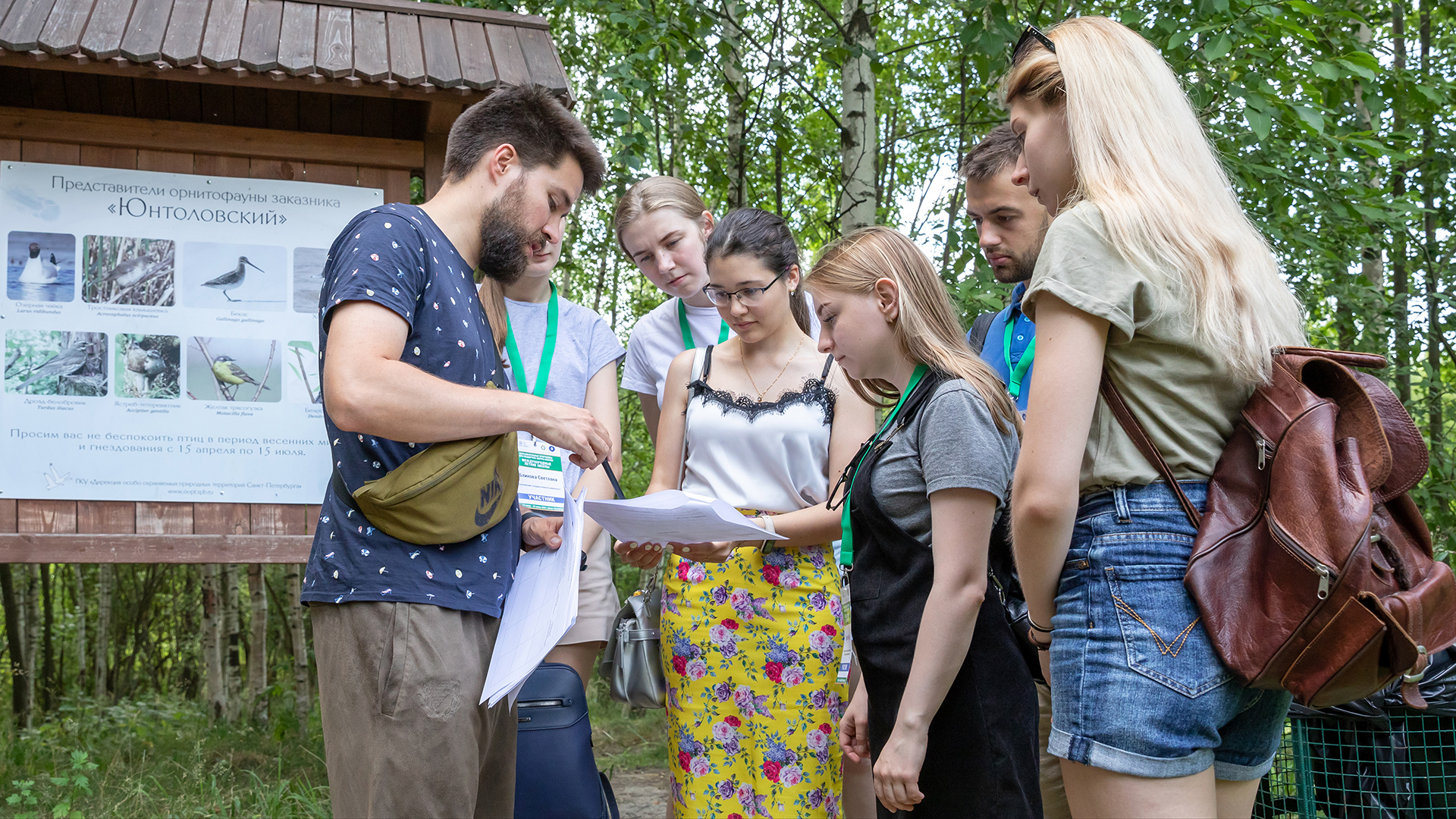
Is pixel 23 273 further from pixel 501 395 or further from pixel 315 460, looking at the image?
pixel 501 395

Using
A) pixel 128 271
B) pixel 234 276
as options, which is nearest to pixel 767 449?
pixel 234 276

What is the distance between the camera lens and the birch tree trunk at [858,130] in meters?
5.78

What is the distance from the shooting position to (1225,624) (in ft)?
4.63

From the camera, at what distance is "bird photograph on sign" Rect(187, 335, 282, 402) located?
3516 millimetres

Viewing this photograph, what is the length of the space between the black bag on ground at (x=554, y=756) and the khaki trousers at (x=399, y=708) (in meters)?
0.73

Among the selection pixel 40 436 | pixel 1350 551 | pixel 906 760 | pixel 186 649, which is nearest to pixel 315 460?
pixel 40 436

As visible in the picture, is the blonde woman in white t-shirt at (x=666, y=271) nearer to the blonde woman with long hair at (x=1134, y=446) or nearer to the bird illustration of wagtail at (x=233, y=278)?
the bird illustration of wagtail at (x=233, y=278)

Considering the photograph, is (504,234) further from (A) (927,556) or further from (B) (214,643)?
(B) (214,643)

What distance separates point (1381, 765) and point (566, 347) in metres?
2.66

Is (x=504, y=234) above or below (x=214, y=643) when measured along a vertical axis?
above

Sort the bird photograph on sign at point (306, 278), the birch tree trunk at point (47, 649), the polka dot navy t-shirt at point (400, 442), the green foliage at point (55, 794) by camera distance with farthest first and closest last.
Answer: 1. the birch tree trunk at point (47, 649)
2. the green foliage at point (55, 794)
3. the bird photograph on sign at point (306, 278)
4. the polka dot navy t-shirt at point (400, 442)

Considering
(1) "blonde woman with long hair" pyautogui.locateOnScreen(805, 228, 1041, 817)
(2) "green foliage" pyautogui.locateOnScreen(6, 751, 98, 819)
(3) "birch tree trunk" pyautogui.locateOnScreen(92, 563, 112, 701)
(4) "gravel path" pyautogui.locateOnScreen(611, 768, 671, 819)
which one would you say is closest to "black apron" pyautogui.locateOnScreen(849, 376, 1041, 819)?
(1) "blonde woman with long hair" pyautogui.locateOnScreen(805, 228, 1041, 817)

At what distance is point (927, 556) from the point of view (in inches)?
83.2

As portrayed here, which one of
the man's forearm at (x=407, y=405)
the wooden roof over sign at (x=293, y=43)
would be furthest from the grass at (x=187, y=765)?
the man's forearm at (x=407, y=405)
